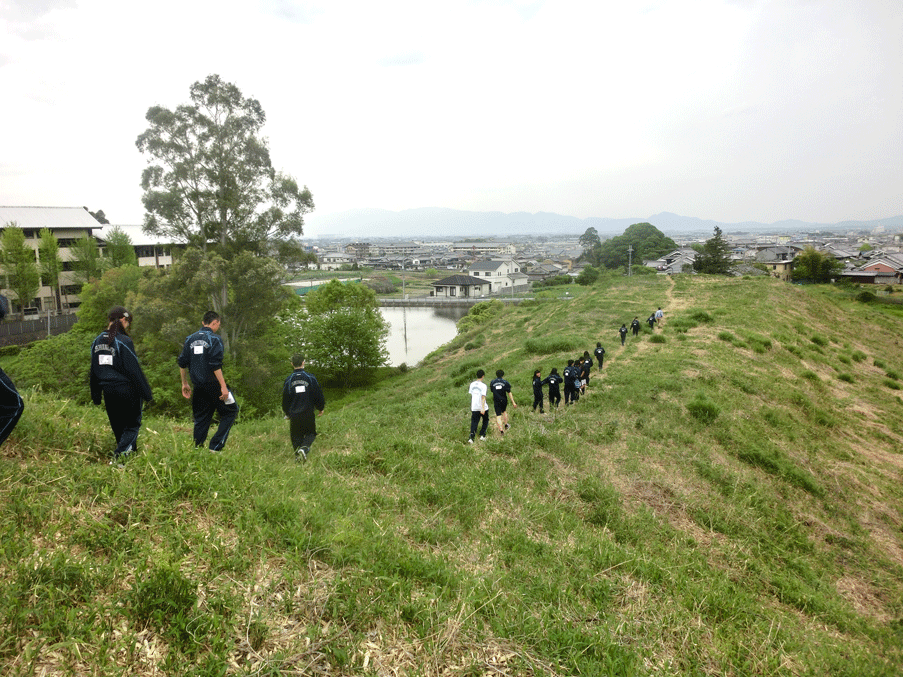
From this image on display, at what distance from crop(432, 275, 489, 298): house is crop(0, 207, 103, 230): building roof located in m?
47.0

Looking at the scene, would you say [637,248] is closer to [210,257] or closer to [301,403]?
[210,257]

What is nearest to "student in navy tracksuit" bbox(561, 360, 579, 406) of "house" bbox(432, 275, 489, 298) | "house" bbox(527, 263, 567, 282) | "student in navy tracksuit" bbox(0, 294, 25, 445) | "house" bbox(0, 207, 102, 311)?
"student in navy tracksuit" bbox(0, 294, 25, 445)

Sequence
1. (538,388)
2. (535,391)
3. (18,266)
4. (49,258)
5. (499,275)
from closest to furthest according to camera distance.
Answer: (538,388), (535,391), (18,266), (49,258), (499,275)

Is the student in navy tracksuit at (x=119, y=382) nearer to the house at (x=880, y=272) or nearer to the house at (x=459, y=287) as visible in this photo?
the house at (x=459, y=287)

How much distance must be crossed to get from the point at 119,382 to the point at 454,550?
13.6 ft

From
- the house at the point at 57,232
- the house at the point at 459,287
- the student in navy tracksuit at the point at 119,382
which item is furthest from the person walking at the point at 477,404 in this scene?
the house at the point at 459,287

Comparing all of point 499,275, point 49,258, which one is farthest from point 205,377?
point 499,275

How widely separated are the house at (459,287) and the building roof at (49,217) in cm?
4702

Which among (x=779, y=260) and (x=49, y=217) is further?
(x=779, y=260)

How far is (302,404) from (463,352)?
24.0m

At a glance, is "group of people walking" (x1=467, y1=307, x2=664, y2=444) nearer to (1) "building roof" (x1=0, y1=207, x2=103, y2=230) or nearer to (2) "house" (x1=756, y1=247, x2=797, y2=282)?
(1) "building roof" (x1=0, y1=207, x2=103, y2=230)

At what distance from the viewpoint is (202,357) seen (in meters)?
6.13

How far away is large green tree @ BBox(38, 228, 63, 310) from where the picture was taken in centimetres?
4059

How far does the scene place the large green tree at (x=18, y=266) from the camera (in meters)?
37.4
